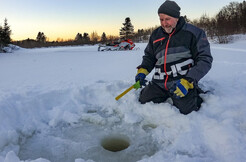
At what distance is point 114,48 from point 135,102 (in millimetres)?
11058

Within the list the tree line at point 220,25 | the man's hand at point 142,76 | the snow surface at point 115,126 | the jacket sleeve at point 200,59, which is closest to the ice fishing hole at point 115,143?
the snow surface at point 115,126

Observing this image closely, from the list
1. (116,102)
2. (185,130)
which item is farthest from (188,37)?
(116,102)

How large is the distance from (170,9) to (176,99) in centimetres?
94

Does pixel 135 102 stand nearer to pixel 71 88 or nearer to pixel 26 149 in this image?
pixel 71 88

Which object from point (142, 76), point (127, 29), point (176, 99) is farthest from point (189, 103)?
point (127, 29)

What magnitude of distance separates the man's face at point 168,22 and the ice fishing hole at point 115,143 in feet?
3.97

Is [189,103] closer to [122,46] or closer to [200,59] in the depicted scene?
[200,59]

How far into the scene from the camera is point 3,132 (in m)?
1.74

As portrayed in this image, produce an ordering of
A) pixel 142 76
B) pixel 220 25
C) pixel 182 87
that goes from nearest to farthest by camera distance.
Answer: pixel 182 87, pixel 142 76, pixel 220 25

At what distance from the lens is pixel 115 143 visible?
74.8 inches

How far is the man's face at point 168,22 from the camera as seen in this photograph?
→ 6.64 ft

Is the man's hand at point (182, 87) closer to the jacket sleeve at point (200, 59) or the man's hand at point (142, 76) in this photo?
the jacket sleeve at point (200, 59)

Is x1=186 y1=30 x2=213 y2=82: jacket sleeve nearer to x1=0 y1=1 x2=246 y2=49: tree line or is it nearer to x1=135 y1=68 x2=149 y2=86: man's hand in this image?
x1=135 y1=68 x2=149 y2=86: man's hand

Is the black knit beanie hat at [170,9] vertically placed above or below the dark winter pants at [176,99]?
above
